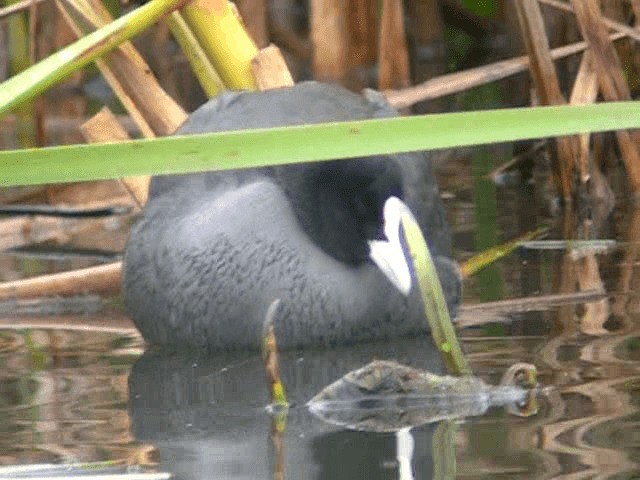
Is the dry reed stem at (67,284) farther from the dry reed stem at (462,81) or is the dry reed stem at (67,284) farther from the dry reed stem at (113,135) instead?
the dry reed stem at (462,81)

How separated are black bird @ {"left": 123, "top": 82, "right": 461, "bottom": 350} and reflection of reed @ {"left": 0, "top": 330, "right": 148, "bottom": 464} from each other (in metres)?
0.15

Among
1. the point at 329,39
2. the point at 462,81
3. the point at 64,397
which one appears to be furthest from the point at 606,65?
the point at 329,39

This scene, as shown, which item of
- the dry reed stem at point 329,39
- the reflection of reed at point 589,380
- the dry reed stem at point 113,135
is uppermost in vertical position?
the dry reed stem at point 329,39

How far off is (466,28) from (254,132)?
222 inches

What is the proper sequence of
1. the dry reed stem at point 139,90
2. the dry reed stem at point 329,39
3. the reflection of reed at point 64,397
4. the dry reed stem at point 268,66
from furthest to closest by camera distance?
the dry reed stem at point 329,39 < the dry reed stem at point 139,90 < the dry reed stem at point 268,66 < the reflection of reed at point 64,397

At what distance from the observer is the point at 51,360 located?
11.5 ft

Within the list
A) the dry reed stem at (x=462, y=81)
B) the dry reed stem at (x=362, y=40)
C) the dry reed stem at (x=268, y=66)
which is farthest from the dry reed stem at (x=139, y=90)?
the dry reed stem at (x=362, y=40)

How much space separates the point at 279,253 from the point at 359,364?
306 millimetres

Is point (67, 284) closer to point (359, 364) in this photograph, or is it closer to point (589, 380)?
point (359, 364)

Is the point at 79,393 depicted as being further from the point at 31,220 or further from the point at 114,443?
the point at 31,220

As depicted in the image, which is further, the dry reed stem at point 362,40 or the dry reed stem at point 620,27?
the dry reed stem at point 362,40

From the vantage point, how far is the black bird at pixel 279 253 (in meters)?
3.58

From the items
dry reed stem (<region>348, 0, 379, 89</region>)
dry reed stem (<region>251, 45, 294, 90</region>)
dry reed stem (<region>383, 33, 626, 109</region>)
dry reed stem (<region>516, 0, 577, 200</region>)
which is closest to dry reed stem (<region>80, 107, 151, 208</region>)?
dry reed stem (<region>251, 45, 294, 90</region>)

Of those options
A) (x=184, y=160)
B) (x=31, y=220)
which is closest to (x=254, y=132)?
(x=184, y=160)
